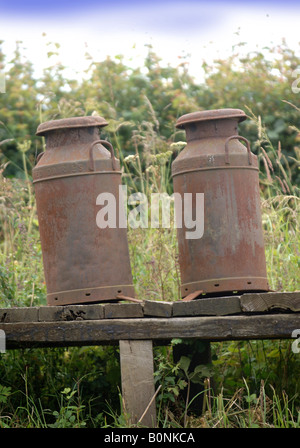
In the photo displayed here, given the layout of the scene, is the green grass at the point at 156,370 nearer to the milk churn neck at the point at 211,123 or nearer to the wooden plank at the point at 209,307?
the wooden plank at the point at 209,307

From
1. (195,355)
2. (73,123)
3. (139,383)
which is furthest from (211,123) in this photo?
(139,383)

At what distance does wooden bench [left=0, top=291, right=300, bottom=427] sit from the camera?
3.15 m

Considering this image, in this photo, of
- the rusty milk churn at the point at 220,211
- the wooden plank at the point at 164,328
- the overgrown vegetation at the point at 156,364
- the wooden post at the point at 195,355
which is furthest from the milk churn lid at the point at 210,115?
the wooden post at the point at 195,355

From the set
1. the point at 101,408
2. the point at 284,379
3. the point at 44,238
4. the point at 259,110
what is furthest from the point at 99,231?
the point at 259,110

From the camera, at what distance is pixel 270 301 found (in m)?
3.14

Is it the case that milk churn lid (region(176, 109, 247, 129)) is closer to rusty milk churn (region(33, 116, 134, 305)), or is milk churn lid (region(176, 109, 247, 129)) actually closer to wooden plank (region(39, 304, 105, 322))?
rusty milk churn (region(33, 116, 134, 305))

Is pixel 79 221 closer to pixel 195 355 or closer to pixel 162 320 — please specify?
pixel 162 320

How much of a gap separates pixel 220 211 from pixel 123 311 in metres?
0.70

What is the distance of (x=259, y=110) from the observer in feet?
25.5

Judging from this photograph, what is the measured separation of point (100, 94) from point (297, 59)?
2.29 meters

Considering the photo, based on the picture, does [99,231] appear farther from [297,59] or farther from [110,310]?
[297,59]

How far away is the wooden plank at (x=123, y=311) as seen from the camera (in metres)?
3.30

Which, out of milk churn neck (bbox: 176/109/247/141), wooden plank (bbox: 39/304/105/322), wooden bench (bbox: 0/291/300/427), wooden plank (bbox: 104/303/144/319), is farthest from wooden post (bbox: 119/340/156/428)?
milk churn neck (bbox: 176/109/247/141)

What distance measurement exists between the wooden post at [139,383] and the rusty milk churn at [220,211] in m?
0.44
